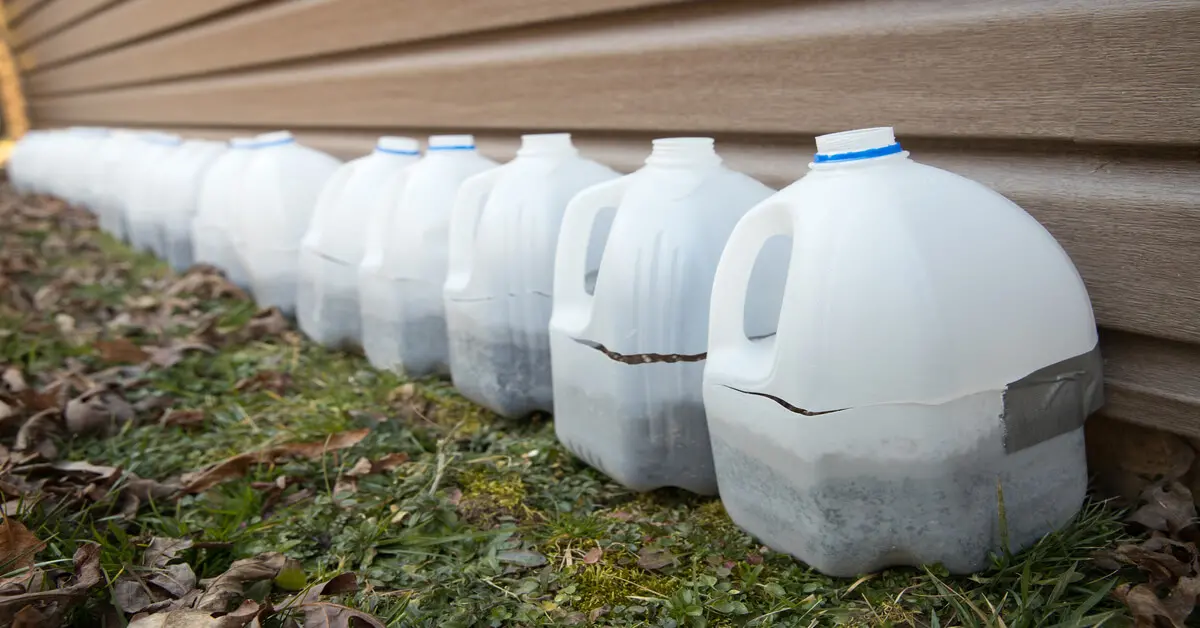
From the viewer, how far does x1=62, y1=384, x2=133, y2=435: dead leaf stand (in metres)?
2.35

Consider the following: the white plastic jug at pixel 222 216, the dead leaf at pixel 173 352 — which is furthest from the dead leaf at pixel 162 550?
the white plastic jug at pixel 222 216

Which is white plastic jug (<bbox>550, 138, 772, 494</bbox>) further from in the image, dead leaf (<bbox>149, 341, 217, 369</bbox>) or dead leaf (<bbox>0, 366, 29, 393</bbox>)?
dead leaf (<bbox>0, 366, 29, 393</bbox>)

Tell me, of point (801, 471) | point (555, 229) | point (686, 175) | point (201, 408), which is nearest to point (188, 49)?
point (201, 408)

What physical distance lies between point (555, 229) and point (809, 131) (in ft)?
1.99

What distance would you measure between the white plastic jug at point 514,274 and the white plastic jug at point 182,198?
244 centimetres

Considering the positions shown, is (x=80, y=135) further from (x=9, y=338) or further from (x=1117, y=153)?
(x=1117, y=153)

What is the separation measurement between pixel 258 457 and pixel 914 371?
146 centimetres

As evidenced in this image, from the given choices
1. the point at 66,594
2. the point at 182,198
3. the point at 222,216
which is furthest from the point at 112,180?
the point at 66,594

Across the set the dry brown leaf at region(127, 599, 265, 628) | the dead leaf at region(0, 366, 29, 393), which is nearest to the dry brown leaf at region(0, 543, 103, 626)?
the dry brown leaf at region(127, 599, 265, 628)

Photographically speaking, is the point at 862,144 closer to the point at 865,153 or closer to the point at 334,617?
the point at 865,153

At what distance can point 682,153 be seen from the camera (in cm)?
186

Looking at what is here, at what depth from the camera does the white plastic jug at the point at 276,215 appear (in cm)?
331

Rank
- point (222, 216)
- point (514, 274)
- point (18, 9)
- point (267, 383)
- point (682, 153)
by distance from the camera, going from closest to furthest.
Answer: point (682, 153), point (514, 274), point (267, 383), point (222, 216), point (18, 9)

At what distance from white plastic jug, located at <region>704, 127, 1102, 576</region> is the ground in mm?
87
